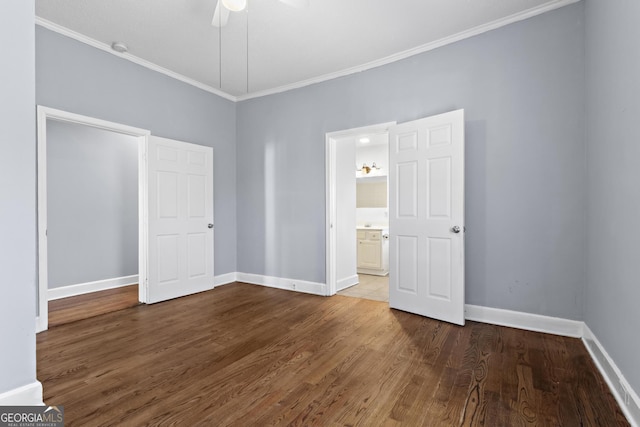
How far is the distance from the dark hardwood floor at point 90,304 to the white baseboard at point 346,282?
8.62 ft

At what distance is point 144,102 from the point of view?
399 cm

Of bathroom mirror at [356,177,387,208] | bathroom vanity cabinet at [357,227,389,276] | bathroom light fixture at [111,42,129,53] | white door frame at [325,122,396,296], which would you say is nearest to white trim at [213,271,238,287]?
white door frame at [325,122,396,296]

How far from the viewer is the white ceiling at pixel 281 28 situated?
114 inches

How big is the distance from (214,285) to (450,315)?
3.32 m

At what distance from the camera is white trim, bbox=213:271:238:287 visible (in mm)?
4887

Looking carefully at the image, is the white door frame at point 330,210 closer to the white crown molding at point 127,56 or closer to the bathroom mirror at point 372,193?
the white crown molding at point 127,56

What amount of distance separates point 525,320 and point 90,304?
4.88 metres

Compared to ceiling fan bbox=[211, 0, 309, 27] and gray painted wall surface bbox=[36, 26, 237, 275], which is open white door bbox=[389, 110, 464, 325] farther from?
gray painted wall surface bbox=[36, 26, 237, 275]

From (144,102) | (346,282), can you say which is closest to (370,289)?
(346,282)

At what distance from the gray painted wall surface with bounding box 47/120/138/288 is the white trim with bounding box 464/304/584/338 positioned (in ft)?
16.4

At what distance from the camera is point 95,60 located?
3.52 m

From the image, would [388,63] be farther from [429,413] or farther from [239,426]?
[239,426]

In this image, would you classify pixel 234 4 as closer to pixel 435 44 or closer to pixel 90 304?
pixel 435 44

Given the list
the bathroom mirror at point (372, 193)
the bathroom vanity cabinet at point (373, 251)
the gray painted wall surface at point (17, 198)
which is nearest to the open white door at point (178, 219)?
the gray painted wall surface at point (17, 198)
